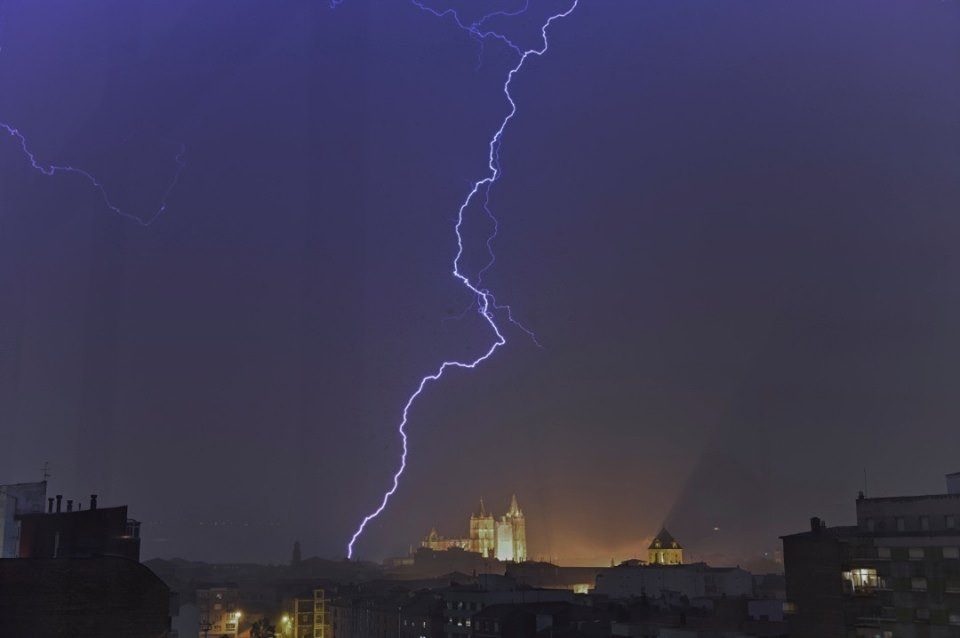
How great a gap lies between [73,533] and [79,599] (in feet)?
18.0

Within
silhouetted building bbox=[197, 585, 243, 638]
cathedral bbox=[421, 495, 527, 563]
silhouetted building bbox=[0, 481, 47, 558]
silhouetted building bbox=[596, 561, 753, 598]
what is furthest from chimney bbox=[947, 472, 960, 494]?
cathedral bbox=[421, 495, 527, 563]

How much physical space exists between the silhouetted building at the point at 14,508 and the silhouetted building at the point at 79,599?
5.52 meters

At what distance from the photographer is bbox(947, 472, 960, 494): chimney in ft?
90.7

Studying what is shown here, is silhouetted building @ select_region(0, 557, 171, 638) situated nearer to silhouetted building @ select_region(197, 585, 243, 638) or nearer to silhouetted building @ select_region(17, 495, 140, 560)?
silhouetted building @ select_region(17, 495, 140, 560)

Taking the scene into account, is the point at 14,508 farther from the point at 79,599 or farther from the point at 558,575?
the point at 558,575

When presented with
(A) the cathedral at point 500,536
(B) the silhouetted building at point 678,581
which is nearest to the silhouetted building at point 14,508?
(B) the silhouetted building at point 678,581

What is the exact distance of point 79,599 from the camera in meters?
17.9

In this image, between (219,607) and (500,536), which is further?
(500,536)

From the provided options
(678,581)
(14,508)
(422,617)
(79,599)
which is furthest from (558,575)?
(79,599)

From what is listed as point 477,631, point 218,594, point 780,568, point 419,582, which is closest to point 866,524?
point 477,631

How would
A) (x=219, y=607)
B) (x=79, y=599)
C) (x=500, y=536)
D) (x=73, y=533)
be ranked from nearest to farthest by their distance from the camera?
(x=79, y=599) < (x=73, y=533) < (x=219, y=607) < (x=500, y=536)

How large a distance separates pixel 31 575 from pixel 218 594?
44.0 meters

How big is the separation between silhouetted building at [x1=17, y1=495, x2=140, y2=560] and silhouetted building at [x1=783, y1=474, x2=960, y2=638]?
18.6 metres

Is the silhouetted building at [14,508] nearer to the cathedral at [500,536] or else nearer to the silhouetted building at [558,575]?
the silhouetted building at [558,575]
